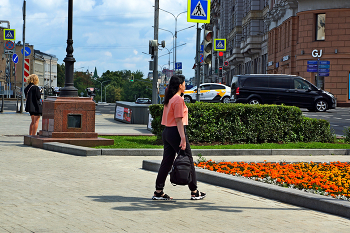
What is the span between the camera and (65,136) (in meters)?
13.2

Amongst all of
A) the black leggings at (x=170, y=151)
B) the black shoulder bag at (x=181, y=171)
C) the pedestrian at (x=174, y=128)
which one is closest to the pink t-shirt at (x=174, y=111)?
the pedestrian at (x=174, y=128)

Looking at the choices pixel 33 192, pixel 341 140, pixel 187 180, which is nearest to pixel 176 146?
pixel 187 180

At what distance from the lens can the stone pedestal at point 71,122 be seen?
42.8ft

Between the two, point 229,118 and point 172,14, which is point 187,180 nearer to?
point 229,118

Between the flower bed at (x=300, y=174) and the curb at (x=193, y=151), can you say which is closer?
the flower bed at (x=300, y=174)

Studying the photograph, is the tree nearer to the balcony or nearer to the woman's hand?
the balcony

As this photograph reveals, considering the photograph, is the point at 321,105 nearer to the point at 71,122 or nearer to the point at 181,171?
the point at 71,122

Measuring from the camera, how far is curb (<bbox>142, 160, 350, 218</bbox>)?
250 inches

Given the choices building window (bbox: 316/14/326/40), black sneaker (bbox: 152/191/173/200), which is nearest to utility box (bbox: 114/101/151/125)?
black sneaker (bbox: 152/191/173/200)

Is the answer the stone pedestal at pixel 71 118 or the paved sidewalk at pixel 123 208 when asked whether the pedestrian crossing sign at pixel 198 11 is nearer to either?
the stone pedestal at pixel 71 118

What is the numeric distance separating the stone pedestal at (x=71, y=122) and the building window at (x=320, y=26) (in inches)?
1248

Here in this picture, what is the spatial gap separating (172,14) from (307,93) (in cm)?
3899

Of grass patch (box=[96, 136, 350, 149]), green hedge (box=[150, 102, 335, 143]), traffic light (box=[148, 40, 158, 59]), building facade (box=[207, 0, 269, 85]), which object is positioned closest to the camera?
grass patch (box=[96, 136, 350, 149])

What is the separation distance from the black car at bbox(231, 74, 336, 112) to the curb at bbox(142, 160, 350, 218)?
21430 millimetres
